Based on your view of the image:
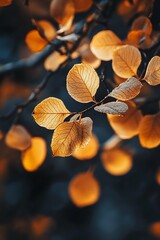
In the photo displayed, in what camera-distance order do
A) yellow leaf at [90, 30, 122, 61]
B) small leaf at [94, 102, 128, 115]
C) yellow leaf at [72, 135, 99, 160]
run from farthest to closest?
yellow leaf at [72, 135, 99, 160], yellow leaf at [90, 30, 122, 61], small leaf at [94, 102, 128, 115]

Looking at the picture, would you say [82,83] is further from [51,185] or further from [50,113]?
[51,185]

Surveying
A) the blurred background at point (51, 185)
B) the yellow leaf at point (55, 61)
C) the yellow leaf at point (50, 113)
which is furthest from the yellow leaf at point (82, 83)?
the blurred background at point (51, 185)

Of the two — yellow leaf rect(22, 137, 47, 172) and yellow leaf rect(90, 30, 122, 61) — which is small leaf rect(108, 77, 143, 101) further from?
yellow leaf rect(22, 137, 47, 172)

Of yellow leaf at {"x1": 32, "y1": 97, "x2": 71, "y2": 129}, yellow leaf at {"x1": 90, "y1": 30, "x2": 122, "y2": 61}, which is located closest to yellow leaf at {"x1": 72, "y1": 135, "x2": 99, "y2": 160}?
yellow leaf at {"x1": 90, "y1": 30, "x2": 122, "y2": 61}

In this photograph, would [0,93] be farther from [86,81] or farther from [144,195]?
[86,81]

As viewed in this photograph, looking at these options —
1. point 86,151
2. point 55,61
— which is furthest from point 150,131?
point 86,151

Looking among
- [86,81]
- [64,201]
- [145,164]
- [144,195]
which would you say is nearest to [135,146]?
[145,164]
